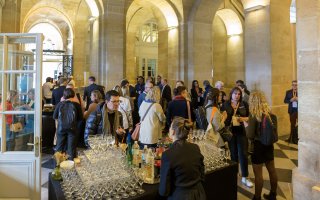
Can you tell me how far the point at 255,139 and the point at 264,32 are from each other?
5573 millimetres

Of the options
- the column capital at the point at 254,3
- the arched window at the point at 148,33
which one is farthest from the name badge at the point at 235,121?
the arched window at the point at 148,33

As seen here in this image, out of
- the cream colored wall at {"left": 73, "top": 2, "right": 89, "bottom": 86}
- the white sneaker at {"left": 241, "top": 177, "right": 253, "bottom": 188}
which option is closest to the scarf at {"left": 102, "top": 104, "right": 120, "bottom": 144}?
the white sneaker at {"left": 241, "top": 177, "right": 253, "bottom": 188}

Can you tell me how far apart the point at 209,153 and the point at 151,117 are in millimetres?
1241

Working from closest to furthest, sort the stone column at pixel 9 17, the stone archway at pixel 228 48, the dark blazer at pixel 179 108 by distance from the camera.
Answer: the dark blazer at pixel 179 108
the stone column at pixel 9 17
the stone archway at pixel 228 48

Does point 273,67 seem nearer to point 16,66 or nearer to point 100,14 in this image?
point 100,14

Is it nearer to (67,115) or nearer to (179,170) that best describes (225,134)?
(179,170)

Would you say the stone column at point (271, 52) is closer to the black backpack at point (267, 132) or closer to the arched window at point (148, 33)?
the black backpack at point (267, 132)

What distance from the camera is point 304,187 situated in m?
3.03

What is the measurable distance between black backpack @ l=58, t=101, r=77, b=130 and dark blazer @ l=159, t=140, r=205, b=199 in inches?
103

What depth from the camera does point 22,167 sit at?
3027mm

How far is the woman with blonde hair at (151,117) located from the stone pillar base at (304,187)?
197 cm

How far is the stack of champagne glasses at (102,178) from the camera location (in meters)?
2.18

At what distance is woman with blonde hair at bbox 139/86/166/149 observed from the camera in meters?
4.01

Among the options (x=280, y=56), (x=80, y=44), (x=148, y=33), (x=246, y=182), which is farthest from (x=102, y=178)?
(x=148, y=33)
